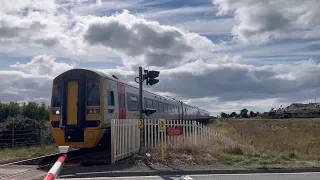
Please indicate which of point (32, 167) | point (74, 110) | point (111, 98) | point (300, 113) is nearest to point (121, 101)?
point (111, 98)

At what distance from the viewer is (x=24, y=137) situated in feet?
82.2

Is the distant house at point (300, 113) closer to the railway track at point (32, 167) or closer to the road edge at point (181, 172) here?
the road edge at point (181, 172)

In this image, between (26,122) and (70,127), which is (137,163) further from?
(26,122)

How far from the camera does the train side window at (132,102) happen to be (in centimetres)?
1930

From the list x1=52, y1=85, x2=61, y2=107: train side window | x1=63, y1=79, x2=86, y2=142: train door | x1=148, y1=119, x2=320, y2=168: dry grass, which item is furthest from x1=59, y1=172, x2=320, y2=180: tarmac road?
x1=52, y1=85, x2=61, y2=107: train side window

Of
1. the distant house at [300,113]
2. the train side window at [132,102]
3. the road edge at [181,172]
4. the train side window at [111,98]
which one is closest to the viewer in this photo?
the road edge at [181,172]

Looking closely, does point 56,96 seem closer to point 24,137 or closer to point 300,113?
point 24,137

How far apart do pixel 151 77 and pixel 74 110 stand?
317 centimetres

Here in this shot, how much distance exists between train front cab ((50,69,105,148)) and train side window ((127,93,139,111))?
3421 mm

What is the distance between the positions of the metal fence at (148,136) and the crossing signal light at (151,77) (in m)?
1.47

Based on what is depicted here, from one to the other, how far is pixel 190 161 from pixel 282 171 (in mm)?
3075

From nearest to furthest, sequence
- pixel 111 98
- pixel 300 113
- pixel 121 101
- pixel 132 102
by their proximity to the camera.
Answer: pixel 111 98 → pixel 121 101 → pixel 132 102 → pixel 300 113

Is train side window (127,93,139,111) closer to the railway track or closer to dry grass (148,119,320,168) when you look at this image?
the railway track

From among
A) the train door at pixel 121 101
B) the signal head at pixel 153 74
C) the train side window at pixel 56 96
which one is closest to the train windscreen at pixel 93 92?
the train side window at pixel 56 96
